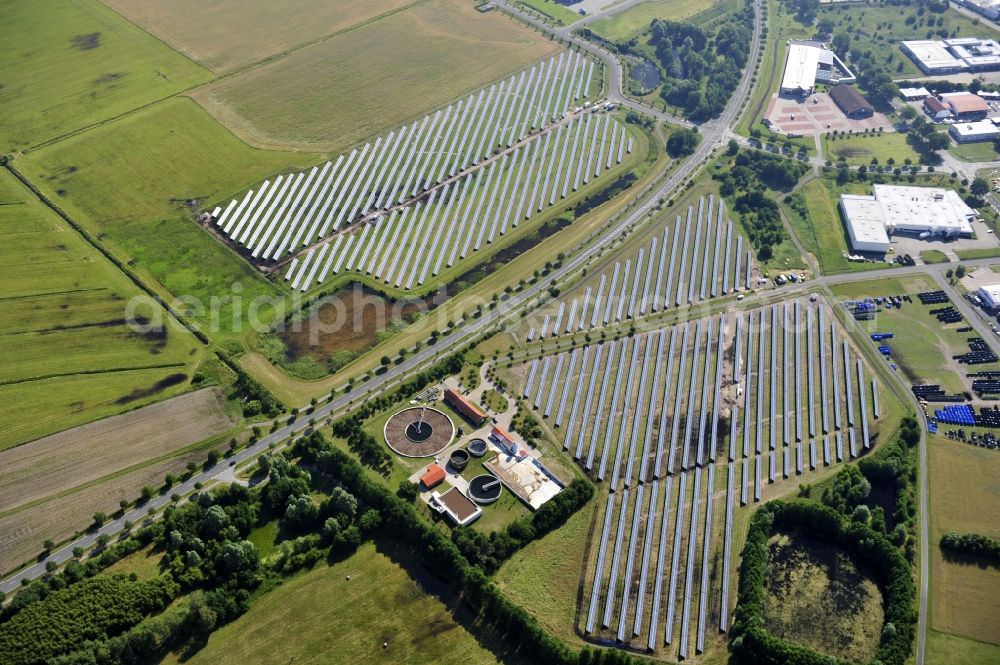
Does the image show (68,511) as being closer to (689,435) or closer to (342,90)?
(689,435)

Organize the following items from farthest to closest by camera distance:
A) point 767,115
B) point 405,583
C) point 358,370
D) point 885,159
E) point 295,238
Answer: point 767,115, point 885,159, point 295,238, point 358,370, point 405,583

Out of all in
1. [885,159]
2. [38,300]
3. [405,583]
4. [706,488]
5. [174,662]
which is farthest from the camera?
[885,159]

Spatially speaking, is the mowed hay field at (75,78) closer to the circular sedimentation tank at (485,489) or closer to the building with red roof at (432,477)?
the building with red roof at (432,477)

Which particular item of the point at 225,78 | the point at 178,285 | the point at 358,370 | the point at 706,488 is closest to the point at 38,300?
A: the point at 178,285

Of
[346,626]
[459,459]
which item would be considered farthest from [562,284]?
[346,626]

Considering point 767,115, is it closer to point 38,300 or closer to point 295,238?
point 295,238

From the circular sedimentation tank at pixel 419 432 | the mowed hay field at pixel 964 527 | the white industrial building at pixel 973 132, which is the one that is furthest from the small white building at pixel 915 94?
the circular sedimentation tank at pixel 419 432

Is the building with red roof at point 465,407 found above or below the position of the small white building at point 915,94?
below
